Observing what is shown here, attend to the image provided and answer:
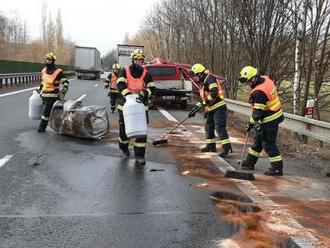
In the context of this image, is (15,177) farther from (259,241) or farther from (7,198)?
(259,241)

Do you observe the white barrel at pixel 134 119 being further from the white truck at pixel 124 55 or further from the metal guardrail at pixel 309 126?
the white truck at pixel 124 55

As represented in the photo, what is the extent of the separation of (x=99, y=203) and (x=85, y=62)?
44.9 meters

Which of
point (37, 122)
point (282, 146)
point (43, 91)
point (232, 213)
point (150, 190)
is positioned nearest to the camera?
point (232, 213)

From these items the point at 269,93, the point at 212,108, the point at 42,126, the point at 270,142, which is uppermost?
the point at 269,93

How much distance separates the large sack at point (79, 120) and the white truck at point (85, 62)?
3953 cm

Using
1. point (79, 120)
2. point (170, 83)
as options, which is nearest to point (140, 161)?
point (79, 120)

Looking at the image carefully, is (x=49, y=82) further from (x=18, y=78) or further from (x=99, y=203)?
(x=18, y=78)

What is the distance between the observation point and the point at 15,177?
224 inches

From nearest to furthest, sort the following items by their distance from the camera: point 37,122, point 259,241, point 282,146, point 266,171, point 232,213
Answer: point 259,241
point 232,213
point 266,171
point 282,146
point 37,122

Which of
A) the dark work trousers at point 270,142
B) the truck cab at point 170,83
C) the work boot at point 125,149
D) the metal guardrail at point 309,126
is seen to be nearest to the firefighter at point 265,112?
the dark work trousers at point 270,142

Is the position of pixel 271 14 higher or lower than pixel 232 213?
higher

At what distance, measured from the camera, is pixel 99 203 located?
15.4 ft

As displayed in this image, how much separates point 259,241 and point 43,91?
7.36 meters

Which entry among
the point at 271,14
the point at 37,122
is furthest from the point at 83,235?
the point at 271,14
